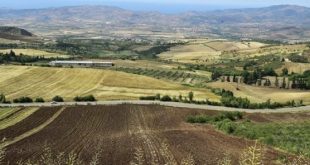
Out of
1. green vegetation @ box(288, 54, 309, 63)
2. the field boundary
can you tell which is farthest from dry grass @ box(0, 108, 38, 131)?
green vegetation @ box(288, 54, 309, 63)

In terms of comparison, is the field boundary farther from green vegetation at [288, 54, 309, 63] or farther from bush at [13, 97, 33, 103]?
green vegetation at [288, 54, 309, 63]

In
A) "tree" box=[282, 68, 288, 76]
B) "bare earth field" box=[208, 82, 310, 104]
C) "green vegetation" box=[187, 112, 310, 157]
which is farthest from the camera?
"tree" box=[282, 68, 288, 76]

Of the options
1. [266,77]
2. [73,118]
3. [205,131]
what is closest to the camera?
[205,131]

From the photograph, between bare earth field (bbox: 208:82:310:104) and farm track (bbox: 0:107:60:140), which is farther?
bare earth field (bbox: 208:82:310:104)

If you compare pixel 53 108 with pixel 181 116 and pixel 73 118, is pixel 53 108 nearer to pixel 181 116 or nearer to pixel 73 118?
pixel 73 118

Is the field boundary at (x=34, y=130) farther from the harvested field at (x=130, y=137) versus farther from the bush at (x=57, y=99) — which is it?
the bush at (x=57, y=99)

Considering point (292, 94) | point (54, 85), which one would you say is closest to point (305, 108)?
point (292, 94)

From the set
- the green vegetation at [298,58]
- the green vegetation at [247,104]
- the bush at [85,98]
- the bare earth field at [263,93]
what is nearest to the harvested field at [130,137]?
the bush at [85,98]
